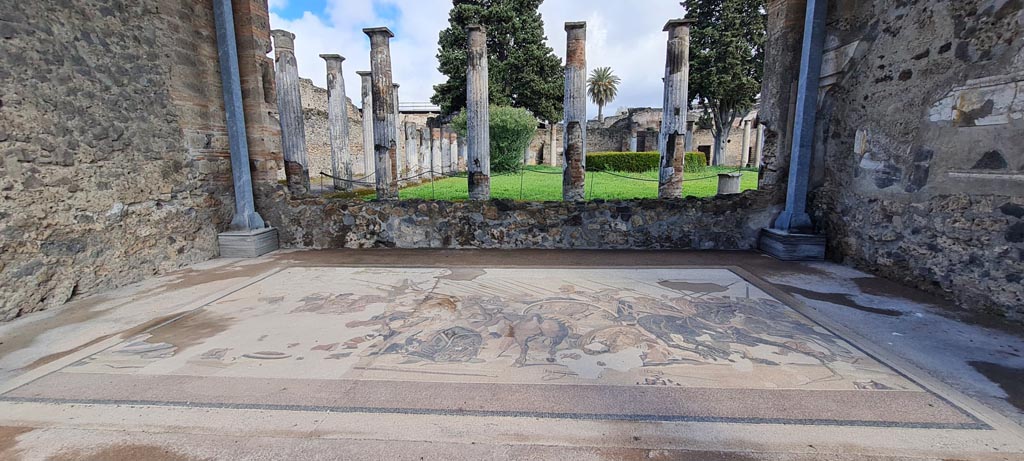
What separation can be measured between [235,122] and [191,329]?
117 inches

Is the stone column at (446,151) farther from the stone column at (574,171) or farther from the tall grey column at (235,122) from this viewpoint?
the tall grey column at (235,122)

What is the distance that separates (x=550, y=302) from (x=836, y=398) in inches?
70.2

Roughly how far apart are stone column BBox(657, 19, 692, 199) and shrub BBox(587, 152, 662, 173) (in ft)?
47.3

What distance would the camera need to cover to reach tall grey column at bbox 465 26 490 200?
725 cm

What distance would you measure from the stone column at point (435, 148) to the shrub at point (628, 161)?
26.9 ft

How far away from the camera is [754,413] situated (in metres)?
1.82

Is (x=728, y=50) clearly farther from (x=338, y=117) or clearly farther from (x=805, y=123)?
(x=805, y=123)

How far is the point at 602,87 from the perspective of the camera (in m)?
42.2

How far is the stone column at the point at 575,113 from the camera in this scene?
21.5 feet

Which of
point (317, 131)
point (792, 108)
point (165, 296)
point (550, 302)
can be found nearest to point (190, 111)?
point (165, 296)

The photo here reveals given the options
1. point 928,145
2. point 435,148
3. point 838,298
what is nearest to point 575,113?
point 928,145

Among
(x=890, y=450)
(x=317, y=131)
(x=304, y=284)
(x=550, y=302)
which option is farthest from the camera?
(x=317, y=131)

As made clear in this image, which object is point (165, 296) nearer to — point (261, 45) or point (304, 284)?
point (304, 284)

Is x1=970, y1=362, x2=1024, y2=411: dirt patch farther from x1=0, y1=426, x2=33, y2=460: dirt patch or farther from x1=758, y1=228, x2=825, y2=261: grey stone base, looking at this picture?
x1=0, y1=426, x2=33, y2=460: dirt patch
